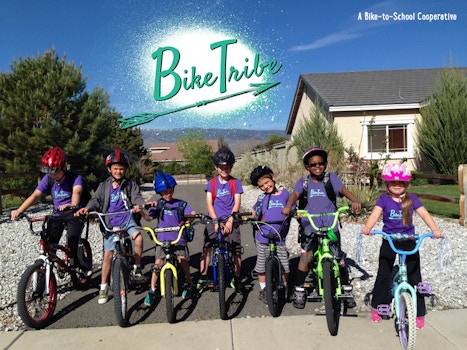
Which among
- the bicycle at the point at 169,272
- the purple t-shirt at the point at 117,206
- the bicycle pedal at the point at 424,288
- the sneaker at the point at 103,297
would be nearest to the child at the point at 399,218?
the bicycle pedal at the point at 424,288

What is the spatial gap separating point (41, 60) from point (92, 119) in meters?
3.71

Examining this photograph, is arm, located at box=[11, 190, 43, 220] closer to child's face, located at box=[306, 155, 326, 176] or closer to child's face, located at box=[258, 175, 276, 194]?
child's face, located at box=[258, 175, 276, 194]

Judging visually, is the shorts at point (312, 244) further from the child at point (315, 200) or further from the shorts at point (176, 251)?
the shorts at point (176, 251)

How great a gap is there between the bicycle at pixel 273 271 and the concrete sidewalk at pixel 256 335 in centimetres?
17

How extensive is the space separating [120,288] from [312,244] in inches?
81.5

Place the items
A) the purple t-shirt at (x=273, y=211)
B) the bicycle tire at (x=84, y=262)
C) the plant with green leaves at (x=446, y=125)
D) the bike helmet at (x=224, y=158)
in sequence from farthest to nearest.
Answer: the plant with green leaves at (x=446, y=125) < the bicycle tire at (x=84, y=262) < the bike helmet at (x=224, y=158) < the purple t-shirt at (x=273, y=211)

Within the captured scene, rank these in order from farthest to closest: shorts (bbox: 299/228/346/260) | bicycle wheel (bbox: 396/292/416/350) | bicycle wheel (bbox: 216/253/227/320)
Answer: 1. shorts (bbox: 299/228/346/260)
2. bicycle wheel (bbox: 216/253/227/320)
3. bicycle wheel (bbox: 396/292/416/350)

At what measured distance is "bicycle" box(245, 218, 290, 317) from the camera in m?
3.90

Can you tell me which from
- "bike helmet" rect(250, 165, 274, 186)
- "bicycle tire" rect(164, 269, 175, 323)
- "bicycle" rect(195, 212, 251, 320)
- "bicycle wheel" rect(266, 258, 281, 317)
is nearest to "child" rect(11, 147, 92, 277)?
"bicycle tire" rect(164, 269, 175, 323)

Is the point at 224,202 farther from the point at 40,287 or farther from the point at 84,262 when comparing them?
the point at 40,287

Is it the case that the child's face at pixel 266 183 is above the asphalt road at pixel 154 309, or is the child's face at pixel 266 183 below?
above

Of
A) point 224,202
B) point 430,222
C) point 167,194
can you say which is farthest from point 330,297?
point 167,194

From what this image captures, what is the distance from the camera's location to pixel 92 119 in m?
18.0

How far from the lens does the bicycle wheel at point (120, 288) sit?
375cm
